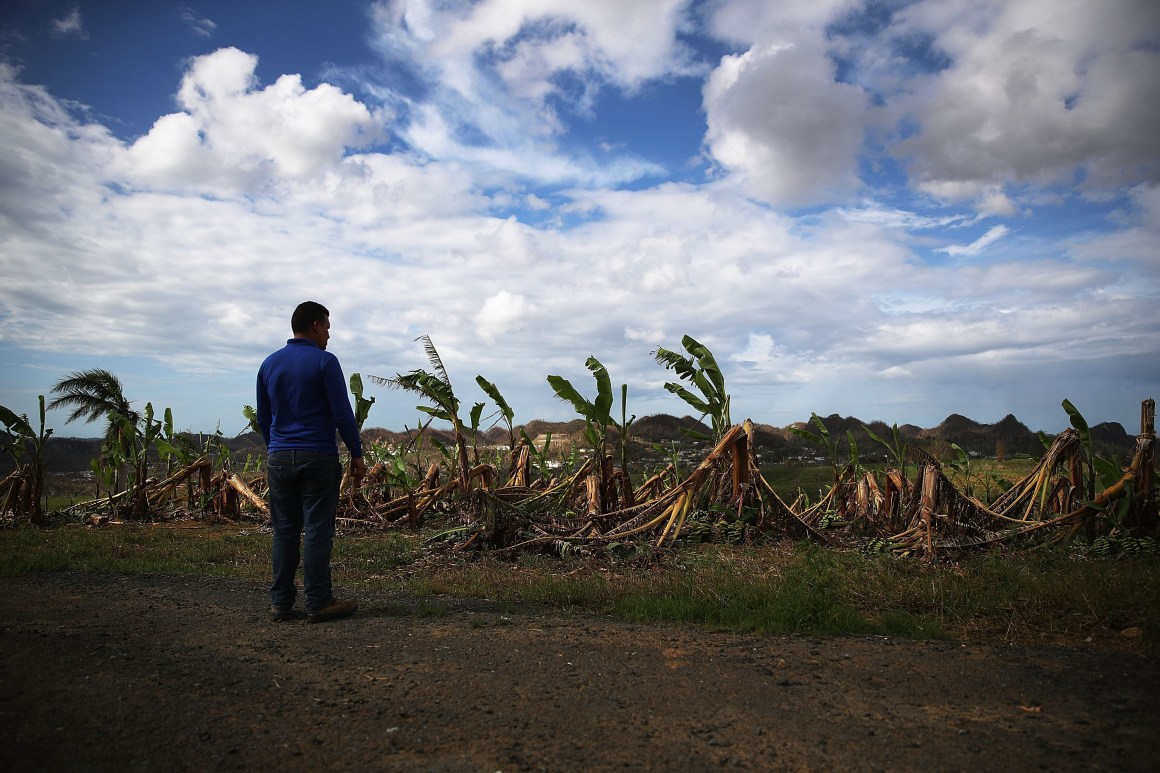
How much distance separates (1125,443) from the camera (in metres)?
15.7

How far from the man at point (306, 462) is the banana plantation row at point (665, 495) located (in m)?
2.62

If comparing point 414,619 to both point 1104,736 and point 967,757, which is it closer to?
point 967,757

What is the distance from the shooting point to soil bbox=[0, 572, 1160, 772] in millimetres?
2674

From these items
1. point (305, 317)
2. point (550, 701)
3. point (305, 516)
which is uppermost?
point (305, 317)

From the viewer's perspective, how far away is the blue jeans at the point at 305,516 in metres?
4.96

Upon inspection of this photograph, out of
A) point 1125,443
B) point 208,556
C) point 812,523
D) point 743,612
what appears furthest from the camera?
point 1125,443

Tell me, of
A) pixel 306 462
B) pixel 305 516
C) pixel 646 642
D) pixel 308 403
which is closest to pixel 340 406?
pixel 308 403

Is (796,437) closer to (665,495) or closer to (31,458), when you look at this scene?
(665,495)

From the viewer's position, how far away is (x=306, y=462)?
16.6 feet

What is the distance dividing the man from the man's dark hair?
0.66 ft

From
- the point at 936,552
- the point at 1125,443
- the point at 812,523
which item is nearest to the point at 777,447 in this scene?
the point at 1125,443

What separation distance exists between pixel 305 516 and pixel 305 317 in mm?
1504

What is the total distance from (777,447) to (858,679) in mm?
18902

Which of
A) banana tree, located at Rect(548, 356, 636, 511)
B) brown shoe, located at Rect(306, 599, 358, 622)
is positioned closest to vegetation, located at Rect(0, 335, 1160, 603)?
banana tree, located at Rect(548, 356, 636, 511)
